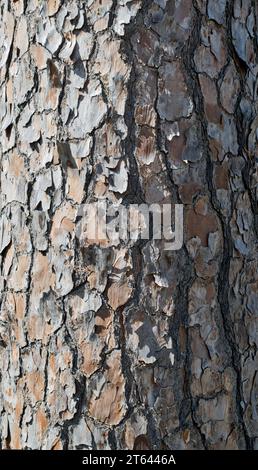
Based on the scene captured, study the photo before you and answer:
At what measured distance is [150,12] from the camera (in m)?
1.30

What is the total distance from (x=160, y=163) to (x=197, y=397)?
1.32ft

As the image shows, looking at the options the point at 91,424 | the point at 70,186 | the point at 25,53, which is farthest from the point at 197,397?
the point at 25,53

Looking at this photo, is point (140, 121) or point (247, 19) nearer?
point (140, 121)

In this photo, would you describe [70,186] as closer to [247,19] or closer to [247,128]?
[247,128]

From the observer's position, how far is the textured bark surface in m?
1.30

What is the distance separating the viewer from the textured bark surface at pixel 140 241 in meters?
1.30

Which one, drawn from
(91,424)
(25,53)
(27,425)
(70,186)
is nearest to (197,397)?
(91,424)

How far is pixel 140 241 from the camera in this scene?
129 cm

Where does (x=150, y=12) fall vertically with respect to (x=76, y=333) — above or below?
above

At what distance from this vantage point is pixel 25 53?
4.58ft

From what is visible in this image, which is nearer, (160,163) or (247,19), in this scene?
(160,163)

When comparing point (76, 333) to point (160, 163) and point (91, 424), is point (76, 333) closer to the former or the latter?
point (91, 424)

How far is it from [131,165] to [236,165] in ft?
0.68

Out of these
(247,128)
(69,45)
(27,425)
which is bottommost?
(27,425)
